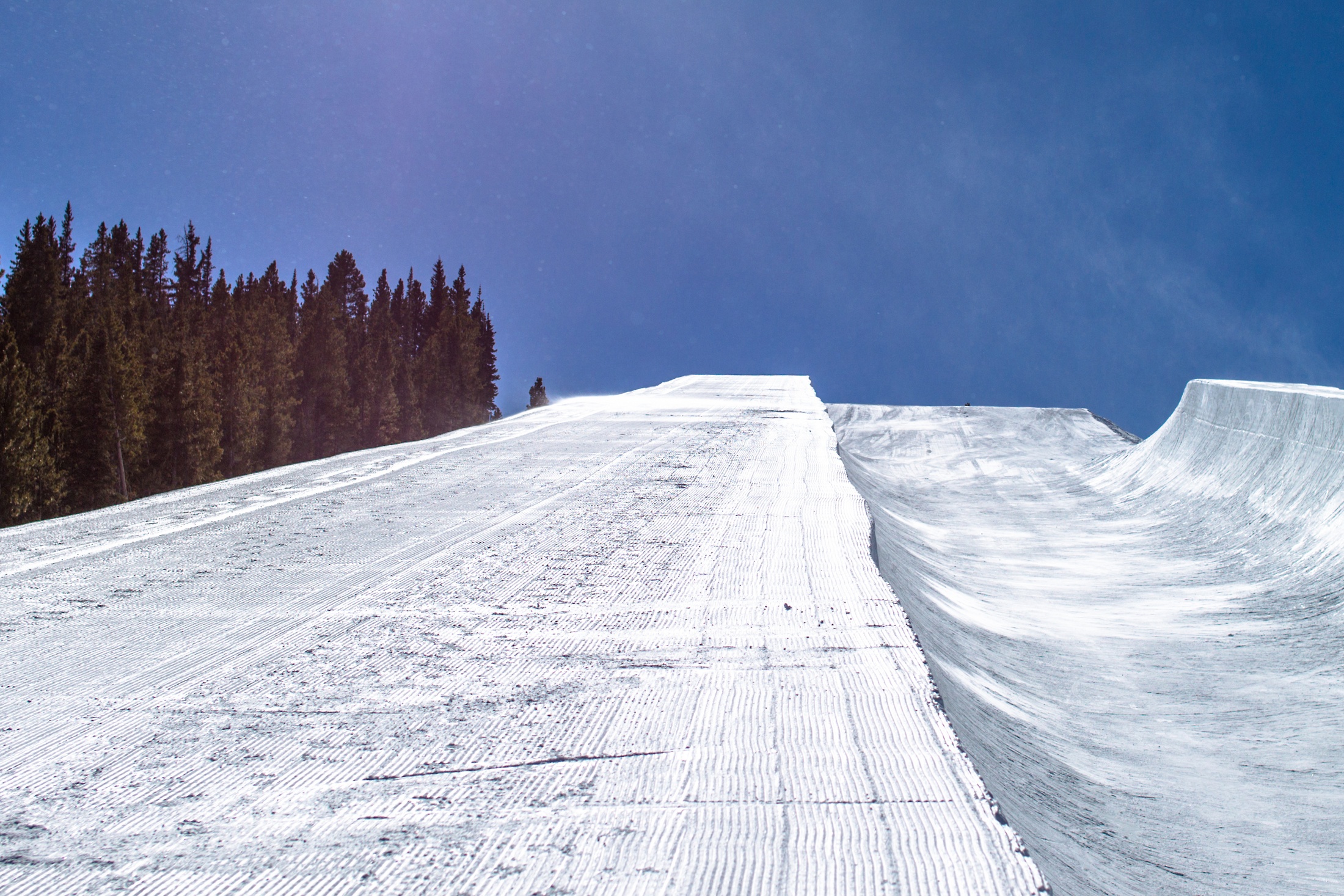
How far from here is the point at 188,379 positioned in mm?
36000

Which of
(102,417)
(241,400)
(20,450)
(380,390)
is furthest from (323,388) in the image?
(20,450)

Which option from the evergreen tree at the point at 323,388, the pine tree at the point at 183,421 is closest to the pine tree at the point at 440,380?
the evergreen tree at the point at 323,388

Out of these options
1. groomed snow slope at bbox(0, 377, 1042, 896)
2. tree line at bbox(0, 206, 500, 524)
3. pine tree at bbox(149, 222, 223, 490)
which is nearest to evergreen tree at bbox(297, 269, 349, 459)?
tree line at bbox(0, 206, 500, 524)

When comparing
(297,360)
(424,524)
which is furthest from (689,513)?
(297,360)

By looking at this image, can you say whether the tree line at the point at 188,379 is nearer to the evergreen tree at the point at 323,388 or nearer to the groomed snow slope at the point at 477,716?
the evergreen tree at the point at 323,388

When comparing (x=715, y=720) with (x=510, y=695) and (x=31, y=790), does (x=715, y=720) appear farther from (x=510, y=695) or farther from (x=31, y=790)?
(x=31, y=790)

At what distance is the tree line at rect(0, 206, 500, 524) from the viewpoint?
31266 mm

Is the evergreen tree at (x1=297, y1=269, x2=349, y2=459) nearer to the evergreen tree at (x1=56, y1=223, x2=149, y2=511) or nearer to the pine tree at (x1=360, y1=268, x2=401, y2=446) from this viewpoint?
the pine tree at (x1=360, y1=268, x2=401, y2=446)

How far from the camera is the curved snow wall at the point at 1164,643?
3418 millimetres

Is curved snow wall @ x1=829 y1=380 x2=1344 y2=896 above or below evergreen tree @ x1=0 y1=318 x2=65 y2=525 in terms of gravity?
below

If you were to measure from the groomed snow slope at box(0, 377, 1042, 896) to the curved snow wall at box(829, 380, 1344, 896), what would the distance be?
0.72 meters

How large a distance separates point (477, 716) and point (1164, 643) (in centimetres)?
501

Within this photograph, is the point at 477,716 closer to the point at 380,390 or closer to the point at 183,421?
the point at 183,421

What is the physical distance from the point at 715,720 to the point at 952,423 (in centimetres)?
1811
